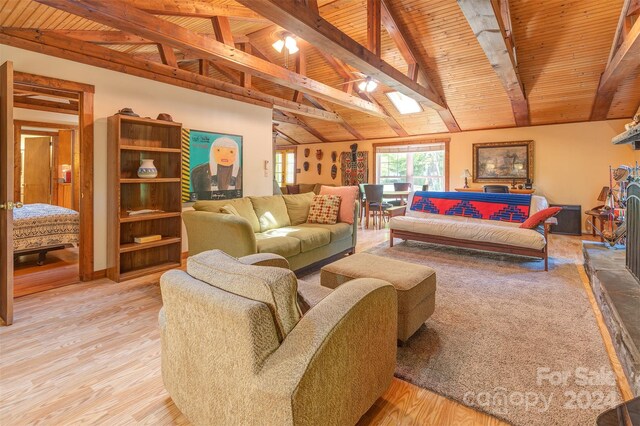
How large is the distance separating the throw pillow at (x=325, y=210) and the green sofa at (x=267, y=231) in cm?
9

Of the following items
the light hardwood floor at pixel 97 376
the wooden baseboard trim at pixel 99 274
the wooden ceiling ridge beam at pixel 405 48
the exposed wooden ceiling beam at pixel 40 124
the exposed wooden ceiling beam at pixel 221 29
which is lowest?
the light hardwood floor at pixel 97 376

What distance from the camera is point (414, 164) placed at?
8.84 metres

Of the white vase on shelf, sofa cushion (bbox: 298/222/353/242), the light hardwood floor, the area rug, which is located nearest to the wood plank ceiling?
the white vase on shelf

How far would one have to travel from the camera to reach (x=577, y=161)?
6.56 meters

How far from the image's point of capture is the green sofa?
312 cm

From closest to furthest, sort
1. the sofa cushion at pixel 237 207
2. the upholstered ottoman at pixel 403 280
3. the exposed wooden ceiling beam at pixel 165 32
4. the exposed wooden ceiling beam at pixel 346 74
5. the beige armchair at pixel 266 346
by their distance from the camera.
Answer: the beige armchair at pixel 266 346 → the upholstered ottoman at pixel 403 280 → the exposed wooden ceiling beam at pixel 165 32 → the sofa cushion at pixel 237 207 → the exposed wooden ceiling beam at pixel 346 74

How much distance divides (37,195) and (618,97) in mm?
10944

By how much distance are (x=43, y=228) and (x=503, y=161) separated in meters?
8.23

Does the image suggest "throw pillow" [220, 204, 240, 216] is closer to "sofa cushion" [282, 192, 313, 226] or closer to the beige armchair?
"sofa cushion" [282, 192, 313, 226]

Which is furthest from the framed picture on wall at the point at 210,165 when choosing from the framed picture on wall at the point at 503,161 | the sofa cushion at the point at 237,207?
the framed picture on wall at the point at 503,161

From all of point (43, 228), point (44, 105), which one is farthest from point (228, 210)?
point (44, 105)

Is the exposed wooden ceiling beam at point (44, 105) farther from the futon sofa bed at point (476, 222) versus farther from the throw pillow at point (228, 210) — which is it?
the futon sofa bed at point (476, 222)

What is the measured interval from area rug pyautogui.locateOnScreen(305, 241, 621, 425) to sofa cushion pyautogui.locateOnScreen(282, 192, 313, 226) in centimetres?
113

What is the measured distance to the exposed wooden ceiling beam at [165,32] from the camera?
257cm
